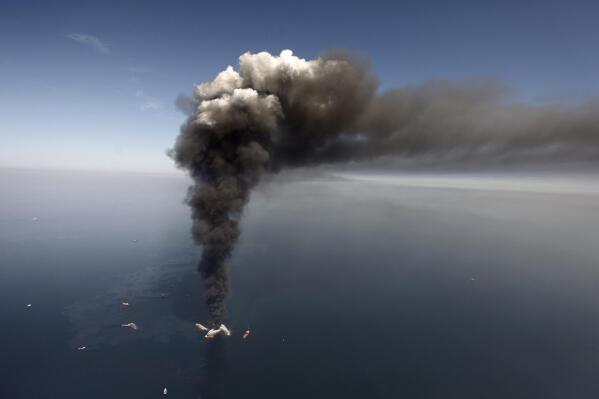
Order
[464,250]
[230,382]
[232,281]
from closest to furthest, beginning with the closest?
[230,382]
[232,281]
[464,250]

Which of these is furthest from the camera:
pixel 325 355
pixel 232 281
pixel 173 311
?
pixel 232 281

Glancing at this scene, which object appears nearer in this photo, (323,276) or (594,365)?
(594,365)

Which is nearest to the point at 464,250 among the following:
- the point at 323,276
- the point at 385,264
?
the point at 385,264

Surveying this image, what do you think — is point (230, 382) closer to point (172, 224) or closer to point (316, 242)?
point (316, 242)

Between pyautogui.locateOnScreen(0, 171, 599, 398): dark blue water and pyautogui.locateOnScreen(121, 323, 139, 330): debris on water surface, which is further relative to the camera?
pyautogui.locateOnScreen(121, 323, 139, 330): debris on water surface

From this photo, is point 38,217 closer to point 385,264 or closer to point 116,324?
point 116,324

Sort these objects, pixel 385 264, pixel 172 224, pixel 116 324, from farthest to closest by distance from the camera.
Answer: pixel 172 224
pixel 385 264
pixel 116 324

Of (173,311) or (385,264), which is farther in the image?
(385,264)

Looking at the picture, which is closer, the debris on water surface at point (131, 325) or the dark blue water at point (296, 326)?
the dark blue water at point (296, 326)

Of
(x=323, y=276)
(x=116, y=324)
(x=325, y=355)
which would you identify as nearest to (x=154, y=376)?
(x=116, y=324)
